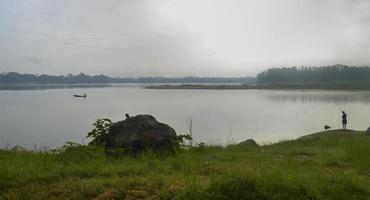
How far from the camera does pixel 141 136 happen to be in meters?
7.62

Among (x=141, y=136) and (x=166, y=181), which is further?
(x=141, y=136)

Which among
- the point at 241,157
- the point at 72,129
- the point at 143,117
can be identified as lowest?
the point at 72,129

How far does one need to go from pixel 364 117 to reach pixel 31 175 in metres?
38.7

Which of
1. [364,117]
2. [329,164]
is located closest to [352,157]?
[329,164]

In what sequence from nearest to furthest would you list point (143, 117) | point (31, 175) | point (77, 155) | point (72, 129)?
point (31, 175) < point (77, 155) < point (143, 117) < point (72, 129)

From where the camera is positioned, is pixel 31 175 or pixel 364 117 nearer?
pixel 31 175

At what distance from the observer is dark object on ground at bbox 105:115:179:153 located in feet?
24.8

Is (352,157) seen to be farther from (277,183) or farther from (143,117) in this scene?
(143,117)

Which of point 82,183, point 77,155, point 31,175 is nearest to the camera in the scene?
point 82,183

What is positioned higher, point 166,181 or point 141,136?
point 141,136

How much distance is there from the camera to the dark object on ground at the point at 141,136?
7559 mm

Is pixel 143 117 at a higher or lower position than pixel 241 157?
higher

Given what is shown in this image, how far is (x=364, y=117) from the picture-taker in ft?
127

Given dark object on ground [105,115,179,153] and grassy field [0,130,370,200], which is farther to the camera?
dark object on ground [105,115,179,153]
